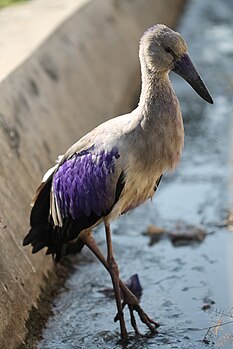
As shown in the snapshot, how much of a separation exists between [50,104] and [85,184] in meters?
2.71

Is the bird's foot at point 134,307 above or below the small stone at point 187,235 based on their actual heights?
above

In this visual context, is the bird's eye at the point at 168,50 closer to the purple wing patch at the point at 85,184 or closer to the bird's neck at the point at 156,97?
the bird's neck at the point at 156,97

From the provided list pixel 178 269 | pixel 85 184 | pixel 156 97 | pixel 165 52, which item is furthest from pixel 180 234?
pixel 165 52

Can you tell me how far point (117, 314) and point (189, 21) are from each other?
9.30 metres

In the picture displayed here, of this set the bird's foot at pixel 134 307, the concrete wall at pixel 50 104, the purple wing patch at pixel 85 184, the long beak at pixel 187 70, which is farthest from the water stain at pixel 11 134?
the long beak at pixel 187 70

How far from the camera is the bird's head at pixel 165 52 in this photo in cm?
547

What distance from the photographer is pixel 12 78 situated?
25.0ft

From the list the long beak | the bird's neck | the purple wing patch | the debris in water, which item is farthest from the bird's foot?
the debris in water

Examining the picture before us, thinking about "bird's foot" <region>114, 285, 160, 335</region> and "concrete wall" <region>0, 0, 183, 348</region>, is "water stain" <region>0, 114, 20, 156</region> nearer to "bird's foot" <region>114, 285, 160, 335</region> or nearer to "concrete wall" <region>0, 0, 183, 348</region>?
"concrete wall" <region>0, 0, 183, 348</region>

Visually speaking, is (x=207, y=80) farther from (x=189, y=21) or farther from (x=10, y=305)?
(x=10, y=305)

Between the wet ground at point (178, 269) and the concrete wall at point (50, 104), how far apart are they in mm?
310

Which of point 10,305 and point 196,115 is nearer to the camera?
point 10,305

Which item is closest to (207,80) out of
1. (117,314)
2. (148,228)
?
(148,228)

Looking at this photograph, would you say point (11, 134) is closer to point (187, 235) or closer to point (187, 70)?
point (187, 235)
